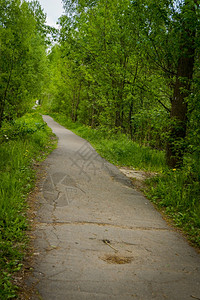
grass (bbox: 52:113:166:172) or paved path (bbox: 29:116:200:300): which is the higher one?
grass (bbox: 52:113:166:172)

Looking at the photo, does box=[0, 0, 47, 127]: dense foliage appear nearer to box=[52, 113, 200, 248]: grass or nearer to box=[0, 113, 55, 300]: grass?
box=[0, 113, 55, 300]: grass

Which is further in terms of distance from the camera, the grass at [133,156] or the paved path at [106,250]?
the grass at [133,156]

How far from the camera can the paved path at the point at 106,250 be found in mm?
2596

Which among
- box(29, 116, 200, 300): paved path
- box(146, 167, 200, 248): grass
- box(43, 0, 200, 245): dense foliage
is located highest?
box(43, 0, 200, 245): dense foliage

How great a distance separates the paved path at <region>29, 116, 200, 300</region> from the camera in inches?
102

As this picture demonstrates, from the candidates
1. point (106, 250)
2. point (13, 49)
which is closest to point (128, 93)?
point (13, 49)

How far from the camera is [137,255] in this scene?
3.36 m

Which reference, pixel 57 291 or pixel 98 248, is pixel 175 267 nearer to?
pixel 98 248

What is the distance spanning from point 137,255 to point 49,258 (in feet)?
3.75

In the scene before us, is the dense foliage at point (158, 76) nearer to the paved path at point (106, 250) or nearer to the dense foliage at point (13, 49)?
the paved path at point (106, 250)

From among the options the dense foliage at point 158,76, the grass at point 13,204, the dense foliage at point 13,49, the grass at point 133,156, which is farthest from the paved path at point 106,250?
the dense foliage at point 13,49

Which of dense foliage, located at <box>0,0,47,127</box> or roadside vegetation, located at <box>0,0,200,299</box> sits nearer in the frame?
roadside vegetation, located at <box>0,0,200,299</box>

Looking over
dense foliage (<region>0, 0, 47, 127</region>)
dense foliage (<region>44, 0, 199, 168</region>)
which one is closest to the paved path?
dense foliage (<region>44, 0, 199, 168</region>)

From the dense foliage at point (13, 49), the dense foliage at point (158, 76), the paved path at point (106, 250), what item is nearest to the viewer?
the paved path at point (106, 250)
